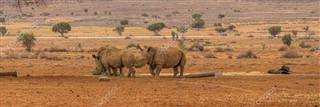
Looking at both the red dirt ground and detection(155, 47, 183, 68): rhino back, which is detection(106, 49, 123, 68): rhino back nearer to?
the red dirt ground

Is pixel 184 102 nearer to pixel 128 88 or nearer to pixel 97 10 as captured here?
pixel 128 88

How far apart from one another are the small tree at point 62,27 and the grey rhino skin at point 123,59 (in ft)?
178

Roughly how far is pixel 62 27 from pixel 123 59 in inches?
2195

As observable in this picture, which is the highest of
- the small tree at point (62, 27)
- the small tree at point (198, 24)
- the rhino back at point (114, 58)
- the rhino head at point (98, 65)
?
the rhino back at point (114, 58)

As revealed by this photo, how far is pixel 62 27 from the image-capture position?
264ft

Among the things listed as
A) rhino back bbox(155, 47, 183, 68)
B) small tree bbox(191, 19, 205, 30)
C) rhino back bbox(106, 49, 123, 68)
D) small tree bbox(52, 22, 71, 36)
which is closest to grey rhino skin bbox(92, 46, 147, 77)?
rhino back bbox(106, 49, 123, 68)

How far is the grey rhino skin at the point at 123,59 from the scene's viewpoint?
25.6 metres

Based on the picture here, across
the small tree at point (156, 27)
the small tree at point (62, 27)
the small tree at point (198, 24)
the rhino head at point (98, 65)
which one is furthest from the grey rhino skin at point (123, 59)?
the small tree at point (198, 24)

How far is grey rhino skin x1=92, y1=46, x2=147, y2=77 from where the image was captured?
25578 mm

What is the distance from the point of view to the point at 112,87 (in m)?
21.0

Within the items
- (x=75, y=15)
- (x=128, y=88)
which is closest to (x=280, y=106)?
(x=128, y=88)

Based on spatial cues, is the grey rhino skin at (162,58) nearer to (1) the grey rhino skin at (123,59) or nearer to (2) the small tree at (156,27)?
(1) the grey rhino skin at (123,59)

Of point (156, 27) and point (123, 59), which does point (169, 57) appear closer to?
point (123, 59)

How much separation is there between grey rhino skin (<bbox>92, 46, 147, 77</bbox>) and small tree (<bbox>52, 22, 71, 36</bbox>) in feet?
178
